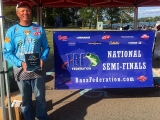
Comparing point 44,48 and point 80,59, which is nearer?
point 44,48

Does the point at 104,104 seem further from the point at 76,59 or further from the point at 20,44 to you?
the point at 20,44

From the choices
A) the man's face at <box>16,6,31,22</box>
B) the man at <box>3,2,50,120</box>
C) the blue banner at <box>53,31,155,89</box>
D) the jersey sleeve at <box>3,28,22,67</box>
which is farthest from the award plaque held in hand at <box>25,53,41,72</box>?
the blue banner at <box>53,31,155,89</box>

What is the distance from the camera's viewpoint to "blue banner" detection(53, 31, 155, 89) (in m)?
4.49

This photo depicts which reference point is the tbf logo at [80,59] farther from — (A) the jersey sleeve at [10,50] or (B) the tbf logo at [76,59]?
(A) the jersey sleeve at [10,50]

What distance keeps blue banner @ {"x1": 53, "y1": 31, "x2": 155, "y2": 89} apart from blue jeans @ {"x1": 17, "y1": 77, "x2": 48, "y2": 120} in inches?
38.3

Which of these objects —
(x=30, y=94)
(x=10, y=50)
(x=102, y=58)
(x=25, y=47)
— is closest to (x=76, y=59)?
(x=102, y=58)

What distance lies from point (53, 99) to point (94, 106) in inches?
37.7

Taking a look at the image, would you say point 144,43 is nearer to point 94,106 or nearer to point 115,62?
point 115,62

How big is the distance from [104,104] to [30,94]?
5.90 ft

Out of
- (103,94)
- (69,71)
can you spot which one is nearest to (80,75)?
(69,71)

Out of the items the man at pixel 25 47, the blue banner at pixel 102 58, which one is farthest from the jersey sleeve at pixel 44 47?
the blue banner at pixel 102 58

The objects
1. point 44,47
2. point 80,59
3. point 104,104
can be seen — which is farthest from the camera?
point 104,104

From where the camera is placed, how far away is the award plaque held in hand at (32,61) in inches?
131

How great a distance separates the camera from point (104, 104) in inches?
191
